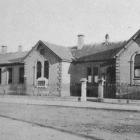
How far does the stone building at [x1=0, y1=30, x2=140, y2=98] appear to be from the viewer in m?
22.5

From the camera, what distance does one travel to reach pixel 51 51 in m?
27.0

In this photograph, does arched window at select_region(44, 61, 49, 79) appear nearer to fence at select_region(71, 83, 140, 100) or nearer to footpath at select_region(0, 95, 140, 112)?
fence at select_region(71, 83, 140, 100)

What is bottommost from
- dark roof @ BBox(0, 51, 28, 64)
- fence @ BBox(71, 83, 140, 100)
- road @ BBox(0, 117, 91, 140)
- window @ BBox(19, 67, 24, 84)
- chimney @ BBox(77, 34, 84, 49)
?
road @ BBox(0, 117, 91, 140)

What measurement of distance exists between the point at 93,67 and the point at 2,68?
1335 cm

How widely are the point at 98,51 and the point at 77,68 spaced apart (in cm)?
304

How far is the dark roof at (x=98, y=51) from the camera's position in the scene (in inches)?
1016

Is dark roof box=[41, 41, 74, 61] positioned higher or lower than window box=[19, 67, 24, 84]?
higher

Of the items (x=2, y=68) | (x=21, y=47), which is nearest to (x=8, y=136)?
(x=2, y=68)

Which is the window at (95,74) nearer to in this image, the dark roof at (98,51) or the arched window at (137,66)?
the dark roof at (98,51)

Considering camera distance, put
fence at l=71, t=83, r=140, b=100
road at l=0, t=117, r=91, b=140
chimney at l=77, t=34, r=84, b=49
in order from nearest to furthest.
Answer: road at l=0, t=117, r=91, b=140 < fence at l=71, t=83, r=140, b=100 < chimney at l=77, t=34, r=84, b=49

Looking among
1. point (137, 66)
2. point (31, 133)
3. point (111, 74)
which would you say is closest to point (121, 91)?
point (137, 66)

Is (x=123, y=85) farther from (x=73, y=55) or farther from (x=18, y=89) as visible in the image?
(x=18, y=89)

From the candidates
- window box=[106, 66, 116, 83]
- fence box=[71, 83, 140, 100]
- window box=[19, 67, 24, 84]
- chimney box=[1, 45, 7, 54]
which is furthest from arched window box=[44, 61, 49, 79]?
chimney box=[1, 45, 7, 54]

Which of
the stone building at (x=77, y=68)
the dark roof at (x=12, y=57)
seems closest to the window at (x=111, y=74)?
the stone building at (x=77, y=68)
